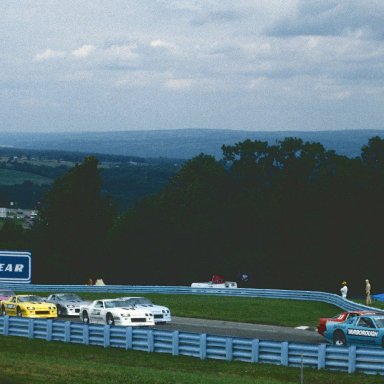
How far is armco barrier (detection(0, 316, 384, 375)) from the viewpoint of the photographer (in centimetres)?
2723

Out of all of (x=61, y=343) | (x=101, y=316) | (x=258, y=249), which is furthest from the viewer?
(x=258, y=249)

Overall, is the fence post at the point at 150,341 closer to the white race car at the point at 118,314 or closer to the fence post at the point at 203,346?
the fence post at the point at 203,346

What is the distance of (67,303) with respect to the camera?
48.1 meters

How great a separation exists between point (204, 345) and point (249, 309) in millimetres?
20996

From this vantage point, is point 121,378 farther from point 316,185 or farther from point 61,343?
point 316,185

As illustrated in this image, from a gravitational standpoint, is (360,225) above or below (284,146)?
below

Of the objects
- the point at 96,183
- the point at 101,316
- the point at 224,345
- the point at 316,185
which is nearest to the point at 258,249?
the point at 316,185

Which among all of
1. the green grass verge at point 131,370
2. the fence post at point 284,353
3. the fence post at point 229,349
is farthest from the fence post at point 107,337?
the fence post at point 284,353

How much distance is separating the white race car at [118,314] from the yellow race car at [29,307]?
3.98 m

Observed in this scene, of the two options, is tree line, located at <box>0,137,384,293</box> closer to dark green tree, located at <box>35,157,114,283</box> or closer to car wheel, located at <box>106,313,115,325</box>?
dark green tree, located at <box>35,157,114,283</box>

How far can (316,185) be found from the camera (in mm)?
102438

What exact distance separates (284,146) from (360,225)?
67.8ft

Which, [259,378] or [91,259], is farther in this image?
[91,259]

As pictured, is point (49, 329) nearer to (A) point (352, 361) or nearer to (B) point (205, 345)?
(B) point (205, 345)
